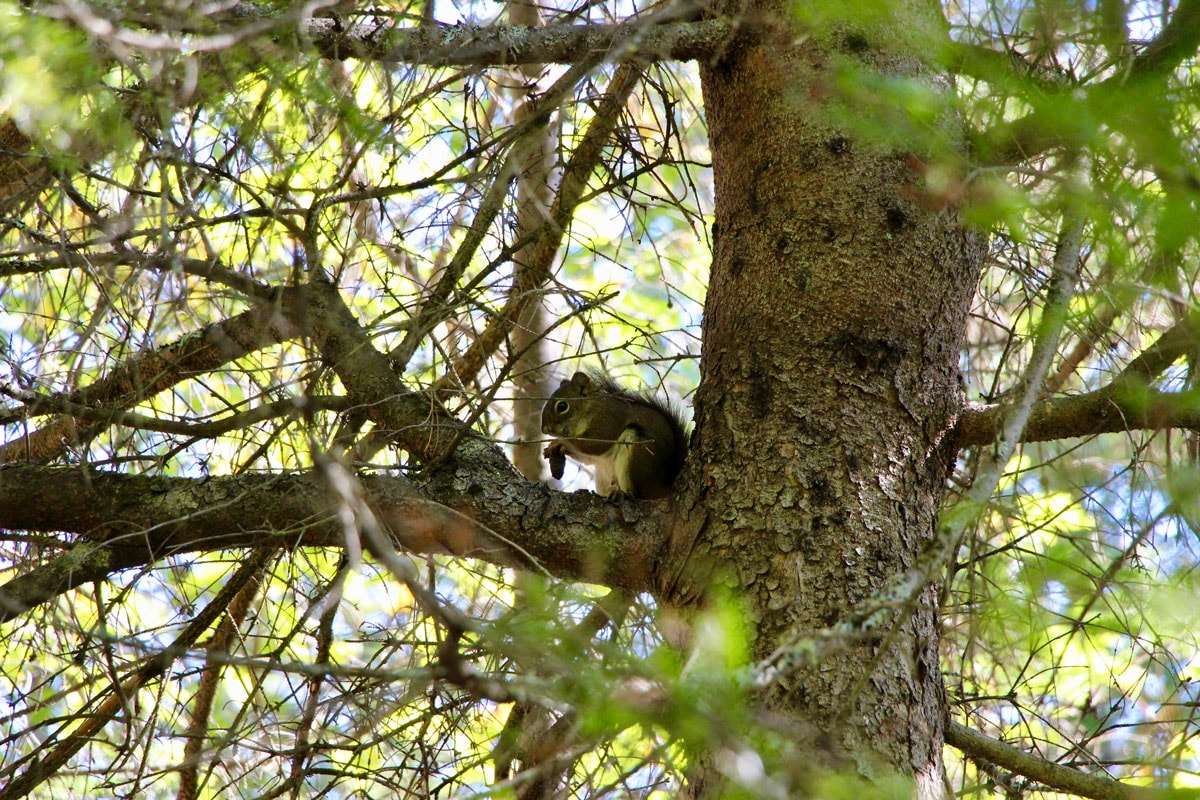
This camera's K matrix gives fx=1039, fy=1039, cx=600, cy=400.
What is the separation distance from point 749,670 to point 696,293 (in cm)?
397

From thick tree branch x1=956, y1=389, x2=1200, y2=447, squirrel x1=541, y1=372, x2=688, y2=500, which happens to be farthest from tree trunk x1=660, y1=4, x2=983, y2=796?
squirrel x1=541, y1=372, x2=688, y2=500

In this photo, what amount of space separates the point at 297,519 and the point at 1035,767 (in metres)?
1.51

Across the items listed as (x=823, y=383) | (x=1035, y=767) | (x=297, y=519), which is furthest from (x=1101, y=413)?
(x=297, y=519)

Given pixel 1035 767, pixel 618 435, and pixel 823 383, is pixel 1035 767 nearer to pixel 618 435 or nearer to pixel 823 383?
pixel 823 383

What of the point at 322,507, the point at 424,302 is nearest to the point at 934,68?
the point at 424,302

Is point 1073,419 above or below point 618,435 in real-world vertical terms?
below

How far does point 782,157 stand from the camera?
2.29 meters

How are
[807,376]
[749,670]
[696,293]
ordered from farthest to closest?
1. [696,293]
2. [807,376]
3. [749,670]

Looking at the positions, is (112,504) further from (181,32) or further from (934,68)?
(934,68)

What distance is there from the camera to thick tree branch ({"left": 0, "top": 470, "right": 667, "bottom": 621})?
2064 millimetres

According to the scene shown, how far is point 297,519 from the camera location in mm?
2084

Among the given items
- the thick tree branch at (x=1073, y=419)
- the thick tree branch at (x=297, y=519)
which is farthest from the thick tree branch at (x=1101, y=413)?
the thick tree branch at (x=297, y=519)

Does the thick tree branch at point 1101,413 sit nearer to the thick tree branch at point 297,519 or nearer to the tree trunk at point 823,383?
the tree trunk at point 823,383

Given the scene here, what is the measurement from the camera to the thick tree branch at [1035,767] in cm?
188
